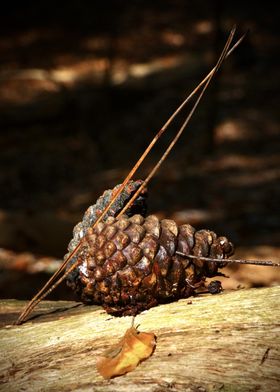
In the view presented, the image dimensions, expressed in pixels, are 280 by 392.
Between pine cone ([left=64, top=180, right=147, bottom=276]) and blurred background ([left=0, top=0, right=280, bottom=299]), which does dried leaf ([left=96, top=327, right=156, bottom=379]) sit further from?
blurred background ([left=0, top=0, right=280, bottom=299])

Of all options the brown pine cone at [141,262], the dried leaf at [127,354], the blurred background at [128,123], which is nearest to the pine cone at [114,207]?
the brown pine cone at [141,262]

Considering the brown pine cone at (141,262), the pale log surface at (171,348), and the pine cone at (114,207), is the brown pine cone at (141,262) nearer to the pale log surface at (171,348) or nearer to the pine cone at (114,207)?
the pale log surface at (171,348)

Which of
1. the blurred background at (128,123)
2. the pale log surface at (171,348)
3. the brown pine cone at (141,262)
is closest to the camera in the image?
the pale log surface at (171,348)

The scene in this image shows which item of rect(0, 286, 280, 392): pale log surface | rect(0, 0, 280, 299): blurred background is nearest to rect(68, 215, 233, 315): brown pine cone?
rect(0, 286, 280, 392): pale log surface

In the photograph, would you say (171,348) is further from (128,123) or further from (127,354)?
(128,123)

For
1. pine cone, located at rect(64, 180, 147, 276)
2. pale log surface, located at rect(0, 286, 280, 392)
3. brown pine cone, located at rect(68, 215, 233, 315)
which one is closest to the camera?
pale log surface, located at rect(0, 286, 280, 392)

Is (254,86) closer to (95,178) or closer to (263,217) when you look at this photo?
(95,178)
